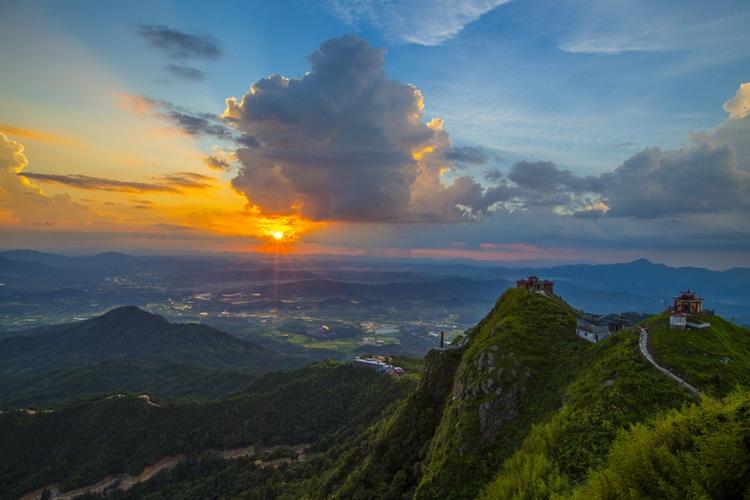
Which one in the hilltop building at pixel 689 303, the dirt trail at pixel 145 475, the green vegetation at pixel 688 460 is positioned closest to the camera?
the green vegetation at pixel 688 460

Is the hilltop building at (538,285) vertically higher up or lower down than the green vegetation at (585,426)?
higher up

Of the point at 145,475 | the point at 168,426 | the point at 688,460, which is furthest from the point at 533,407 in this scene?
the point at 168,426

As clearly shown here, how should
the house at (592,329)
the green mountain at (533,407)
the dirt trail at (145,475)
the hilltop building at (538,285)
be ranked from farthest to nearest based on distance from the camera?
the dirt trail at (145,475) < the hilltop building at (538,285) < the house at (592,329) < the green mountain at (533,407)

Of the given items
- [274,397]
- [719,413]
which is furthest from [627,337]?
[274,397]

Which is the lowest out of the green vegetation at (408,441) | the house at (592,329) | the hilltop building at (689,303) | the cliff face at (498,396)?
the green vegetation at (408,441)

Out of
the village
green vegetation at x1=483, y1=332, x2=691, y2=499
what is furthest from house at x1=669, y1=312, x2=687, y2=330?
green vegetation at x1=483, y1=332, x2=691, y2=499

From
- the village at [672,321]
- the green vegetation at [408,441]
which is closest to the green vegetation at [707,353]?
the village at [672,321]

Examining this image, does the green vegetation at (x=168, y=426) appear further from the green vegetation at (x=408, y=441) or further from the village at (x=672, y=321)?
the village at (x=672, y=321)

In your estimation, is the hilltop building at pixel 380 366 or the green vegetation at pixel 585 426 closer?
the green vegetation at pixel 585 426
